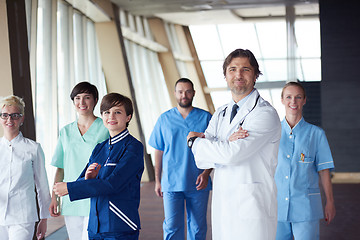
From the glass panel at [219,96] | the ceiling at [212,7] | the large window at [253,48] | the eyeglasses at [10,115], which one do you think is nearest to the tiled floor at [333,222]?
the eyeglasses at [10,115]

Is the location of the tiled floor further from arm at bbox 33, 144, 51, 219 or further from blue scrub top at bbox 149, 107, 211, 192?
arm at bbox 33, 144, 51, 219

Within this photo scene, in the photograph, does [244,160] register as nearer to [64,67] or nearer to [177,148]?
[177,148]

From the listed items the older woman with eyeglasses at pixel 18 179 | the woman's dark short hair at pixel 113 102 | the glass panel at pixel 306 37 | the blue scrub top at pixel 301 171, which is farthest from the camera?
the glass panel at pixel 306 37

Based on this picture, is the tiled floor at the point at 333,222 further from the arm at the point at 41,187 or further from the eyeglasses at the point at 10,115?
the eyeglasses at the point at 10,115

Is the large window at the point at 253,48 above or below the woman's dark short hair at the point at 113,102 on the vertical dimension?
above

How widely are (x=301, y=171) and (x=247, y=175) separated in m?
0.69

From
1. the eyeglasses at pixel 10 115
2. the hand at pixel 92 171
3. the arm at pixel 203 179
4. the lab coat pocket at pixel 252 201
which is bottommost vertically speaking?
the arm at pixel 203 179

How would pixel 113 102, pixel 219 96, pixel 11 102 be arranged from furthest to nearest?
pixel 219 96, pixel 11 102, pixel 113 102

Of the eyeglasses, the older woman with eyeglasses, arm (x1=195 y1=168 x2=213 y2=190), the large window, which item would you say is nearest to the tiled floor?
arm (x1=195 y1=168 x2=213 y2=190)

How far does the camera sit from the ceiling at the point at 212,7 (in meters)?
9.30

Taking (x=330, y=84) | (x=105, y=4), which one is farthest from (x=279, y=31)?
(x=105, y=4)

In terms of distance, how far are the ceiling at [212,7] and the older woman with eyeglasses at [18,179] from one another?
7114 millimetres

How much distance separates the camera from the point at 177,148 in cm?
348

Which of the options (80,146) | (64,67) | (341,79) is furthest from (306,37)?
(80,146)
